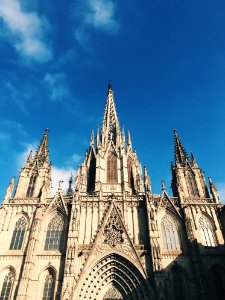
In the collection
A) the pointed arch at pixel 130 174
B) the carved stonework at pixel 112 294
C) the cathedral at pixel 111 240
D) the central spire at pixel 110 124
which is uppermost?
the central spire at pixel 110 124

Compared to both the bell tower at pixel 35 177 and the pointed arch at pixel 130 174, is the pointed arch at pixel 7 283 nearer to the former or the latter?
the bell tower at pixel 35 177

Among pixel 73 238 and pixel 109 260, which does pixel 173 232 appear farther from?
pixel 73 238

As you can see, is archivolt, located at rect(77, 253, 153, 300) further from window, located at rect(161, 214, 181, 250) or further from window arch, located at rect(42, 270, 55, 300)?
window, located at rect(161, 214, 181, 250)

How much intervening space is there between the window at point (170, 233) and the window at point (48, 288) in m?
11.5

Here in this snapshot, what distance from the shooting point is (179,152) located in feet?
121

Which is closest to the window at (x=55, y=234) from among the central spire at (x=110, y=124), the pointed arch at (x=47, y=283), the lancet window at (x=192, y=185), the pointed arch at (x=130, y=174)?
the pointed arch at (x=47, y=283)

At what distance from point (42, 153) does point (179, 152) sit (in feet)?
63.3

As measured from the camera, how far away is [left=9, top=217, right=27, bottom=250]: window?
86.5ft

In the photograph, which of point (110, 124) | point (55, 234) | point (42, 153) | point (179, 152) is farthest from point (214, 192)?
point (42, 153)

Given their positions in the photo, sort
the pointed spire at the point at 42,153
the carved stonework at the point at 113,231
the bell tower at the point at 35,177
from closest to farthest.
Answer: the carved stonework at the point at 113,231 < the bell tower at the point at 35,177 < the pointed spire at the point at 42,153

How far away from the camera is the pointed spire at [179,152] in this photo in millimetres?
35438

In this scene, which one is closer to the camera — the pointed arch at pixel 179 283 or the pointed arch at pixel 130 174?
the pointed arch at pixel 179 283

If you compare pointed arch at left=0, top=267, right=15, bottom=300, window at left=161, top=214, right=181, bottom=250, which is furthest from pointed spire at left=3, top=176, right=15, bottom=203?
window at left=161, top=214, right=181, bottom=250

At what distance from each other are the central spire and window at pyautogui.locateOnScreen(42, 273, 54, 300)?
1927 cm
